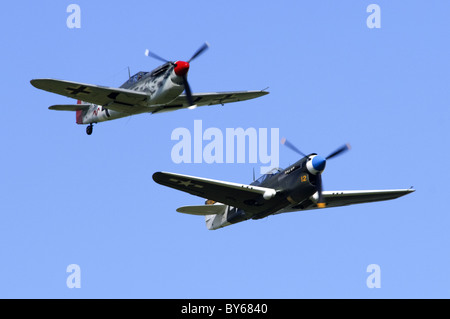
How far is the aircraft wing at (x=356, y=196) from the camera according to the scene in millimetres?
42062

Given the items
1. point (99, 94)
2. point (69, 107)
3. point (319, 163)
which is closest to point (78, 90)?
point (99, 94)

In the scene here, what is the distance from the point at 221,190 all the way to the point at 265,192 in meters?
1.82

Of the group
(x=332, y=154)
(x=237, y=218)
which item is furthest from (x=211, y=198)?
(x=332, y=154)

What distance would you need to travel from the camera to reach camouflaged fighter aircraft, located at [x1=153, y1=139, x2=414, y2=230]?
37688 millimetres

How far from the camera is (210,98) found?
153ft

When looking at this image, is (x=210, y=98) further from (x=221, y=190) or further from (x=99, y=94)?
(x=221, y=190)

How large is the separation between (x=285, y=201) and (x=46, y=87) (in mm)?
11328

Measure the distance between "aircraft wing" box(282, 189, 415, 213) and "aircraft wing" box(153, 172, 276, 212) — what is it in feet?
9.02

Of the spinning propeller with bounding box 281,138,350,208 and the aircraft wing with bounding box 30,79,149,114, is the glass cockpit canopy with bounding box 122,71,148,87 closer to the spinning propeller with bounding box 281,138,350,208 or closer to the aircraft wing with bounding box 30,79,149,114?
the aircraft wing with bounding box 30,79,149,114

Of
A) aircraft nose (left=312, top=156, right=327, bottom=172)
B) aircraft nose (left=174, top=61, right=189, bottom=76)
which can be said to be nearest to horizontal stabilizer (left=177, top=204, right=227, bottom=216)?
aircraft nose (left=174, top=61, right=189, bottom=76)

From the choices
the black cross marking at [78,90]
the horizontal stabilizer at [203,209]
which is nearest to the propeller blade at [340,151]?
the horizontal stabilizer at [203,209]

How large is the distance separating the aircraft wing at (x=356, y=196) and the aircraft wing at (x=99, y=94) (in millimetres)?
7862

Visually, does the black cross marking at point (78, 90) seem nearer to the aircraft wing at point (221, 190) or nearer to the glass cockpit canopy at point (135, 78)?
the glass cockpit canopy at point (135, 78)
